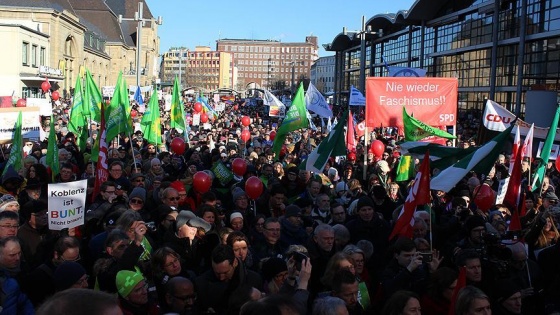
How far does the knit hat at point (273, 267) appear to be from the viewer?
17.3 feet

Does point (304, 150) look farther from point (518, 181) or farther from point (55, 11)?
point (55, 11)

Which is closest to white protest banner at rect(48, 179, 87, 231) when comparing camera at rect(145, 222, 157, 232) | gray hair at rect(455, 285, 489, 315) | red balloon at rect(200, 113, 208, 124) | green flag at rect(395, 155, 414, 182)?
camera at rect(145, 222, 157, 232)

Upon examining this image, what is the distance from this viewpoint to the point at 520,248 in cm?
616

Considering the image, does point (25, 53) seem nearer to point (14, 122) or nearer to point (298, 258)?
point (14, 122)

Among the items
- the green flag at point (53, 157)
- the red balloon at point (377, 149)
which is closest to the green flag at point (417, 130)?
the red balloon at point (377, 149)

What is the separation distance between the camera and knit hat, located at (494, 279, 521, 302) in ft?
16.9

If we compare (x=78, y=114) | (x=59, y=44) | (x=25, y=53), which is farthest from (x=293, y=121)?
(x=59, y=44)

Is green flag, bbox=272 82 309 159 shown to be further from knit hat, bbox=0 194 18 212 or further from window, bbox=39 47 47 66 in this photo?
window, bbox=39 47 47 66

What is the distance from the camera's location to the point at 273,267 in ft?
17.4

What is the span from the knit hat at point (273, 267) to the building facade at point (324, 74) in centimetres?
13703

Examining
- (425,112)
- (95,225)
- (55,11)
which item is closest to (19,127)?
(95,225)

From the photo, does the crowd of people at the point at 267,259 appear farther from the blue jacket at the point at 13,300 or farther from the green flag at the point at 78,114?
the green flag at the point at 78,114

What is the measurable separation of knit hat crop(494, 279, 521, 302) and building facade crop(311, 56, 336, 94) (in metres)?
137

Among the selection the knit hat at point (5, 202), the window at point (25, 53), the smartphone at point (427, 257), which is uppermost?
the window at point (25, 53)
